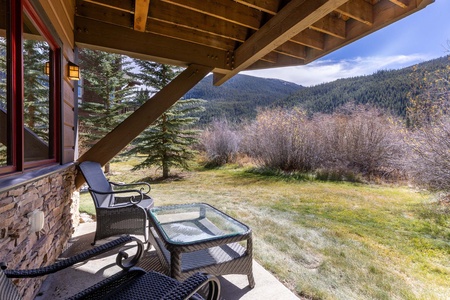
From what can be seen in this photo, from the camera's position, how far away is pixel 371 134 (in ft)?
25.5

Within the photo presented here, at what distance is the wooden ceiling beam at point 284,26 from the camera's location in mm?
2020

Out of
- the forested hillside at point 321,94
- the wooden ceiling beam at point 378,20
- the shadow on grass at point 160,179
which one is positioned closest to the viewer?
the wooden ceiling beam at point 378,20

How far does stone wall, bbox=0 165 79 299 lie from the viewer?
143cm

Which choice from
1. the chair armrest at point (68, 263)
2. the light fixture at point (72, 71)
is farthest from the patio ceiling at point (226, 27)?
the chair armrest at point (68, 263)

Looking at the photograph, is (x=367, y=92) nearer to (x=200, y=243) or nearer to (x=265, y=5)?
(x=265, y=5)

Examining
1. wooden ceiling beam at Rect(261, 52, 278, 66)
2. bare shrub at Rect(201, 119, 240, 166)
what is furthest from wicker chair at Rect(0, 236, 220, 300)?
bare shrub at Rect(201, 119, 240, 166)

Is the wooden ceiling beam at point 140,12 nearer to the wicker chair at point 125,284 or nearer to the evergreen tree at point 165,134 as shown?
the wicker chair at point 125,284

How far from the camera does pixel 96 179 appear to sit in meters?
3.16

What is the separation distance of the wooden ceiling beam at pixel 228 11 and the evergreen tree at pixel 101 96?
699 cm

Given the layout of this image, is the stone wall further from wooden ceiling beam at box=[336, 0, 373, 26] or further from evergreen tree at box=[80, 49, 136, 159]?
evergreen tree at box=[80, 49, 136, 159]

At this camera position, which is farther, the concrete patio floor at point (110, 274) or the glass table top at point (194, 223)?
the glass table top at point (194, 223)

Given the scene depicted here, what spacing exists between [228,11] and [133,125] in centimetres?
178

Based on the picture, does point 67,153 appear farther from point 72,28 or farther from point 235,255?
point 235,255

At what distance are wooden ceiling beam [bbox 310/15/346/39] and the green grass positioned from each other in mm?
2462
